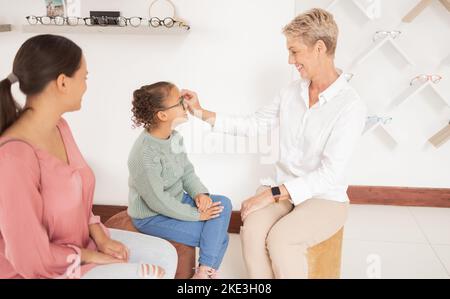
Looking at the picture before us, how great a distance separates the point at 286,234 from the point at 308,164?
308 millimetres

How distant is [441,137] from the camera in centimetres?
267

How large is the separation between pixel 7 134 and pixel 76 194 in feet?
0.69

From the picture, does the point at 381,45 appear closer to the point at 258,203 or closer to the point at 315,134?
the point at 315,134

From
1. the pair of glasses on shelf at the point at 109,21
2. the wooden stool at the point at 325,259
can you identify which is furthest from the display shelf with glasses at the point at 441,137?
the pair of glasses on shelf at the point at 109,21

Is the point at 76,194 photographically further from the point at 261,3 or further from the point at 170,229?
the point at 261,3

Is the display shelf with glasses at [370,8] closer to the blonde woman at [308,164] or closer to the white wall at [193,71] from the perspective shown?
the white wall at [193,71]

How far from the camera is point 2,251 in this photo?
1.00 meters

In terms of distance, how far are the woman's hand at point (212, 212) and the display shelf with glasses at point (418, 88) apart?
1.57 m

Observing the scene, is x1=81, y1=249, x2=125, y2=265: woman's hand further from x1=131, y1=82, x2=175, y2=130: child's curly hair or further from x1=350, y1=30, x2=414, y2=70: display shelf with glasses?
x1=350, y1=30, x2=414, y2=70: display shelf with glasses

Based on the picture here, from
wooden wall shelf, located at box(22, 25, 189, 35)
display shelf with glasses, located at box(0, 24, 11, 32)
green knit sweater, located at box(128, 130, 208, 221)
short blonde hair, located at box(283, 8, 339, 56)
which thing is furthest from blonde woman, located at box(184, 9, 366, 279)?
display shelf with glasses, located at box(0, 24, 11, 32)

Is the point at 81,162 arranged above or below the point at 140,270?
above

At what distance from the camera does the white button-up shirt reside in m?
1.55

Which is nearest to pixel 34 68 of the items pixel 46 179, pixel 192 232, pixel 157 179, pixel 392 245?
pixel 46 179
